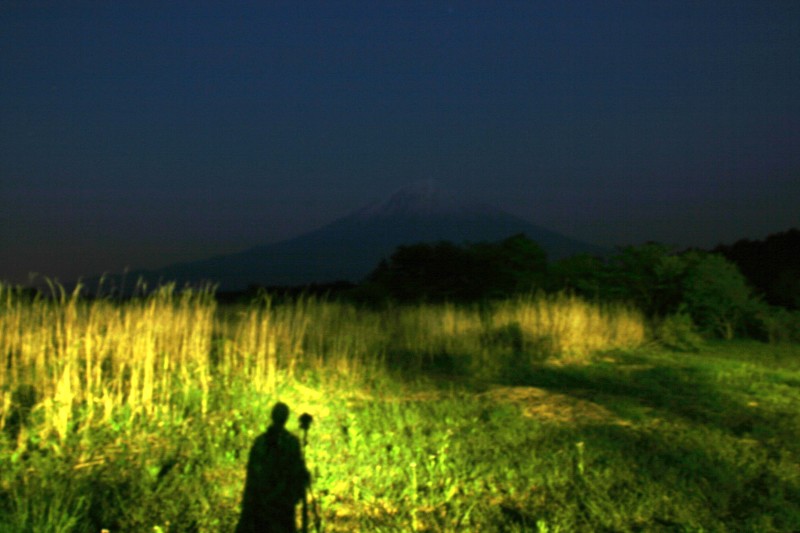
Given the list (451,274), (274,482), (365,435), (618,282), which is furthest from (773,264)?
(274,482)

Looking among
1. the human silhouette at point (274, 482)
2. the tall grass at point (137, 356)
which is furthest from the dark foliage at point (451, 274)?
the human silhouette at point (274, 482)

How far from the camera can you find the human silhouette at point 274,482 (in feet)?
13.4

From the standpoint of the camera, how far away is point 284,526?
4.06 meters

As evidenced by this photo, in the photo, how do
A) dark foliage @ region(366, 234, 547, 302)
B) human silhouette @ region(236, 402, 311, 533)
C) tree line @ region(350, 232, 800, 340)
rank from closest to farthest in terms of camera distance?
human silhouette @ region(236, 402, 311, 533)
tree line @ region(350, 232, 800, 340)
dark foliage @ region(366, 234, 547, 302)

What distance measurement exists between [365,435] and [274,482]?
6.29 ft

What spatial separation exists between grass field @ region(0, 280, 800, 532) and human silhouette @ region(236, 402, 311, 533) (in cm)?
25

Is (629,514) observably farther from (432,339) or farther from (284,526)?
(432,339)

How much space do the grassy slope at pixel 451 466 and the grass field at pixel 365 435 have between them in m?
0.02

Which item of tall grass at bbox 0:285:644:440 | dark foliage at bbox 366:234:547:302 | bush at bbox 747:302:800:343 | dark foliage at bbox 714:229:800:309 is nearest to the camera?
tall grass at bbox 0:285:644:440

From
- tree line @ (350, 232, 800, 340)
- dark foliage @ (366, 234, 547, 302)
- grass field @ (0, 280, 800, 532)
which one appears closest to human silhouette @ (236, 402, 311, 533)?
grass field @ (0, 280, 800, 532)

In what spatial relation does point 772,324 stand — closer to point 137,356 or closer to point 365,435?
point 365,435

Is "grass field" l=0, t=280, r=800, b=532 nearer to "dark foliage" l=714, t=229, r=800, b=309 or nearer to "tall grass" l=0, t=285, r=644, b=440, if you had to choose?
"tall grass" l=0, t=285, r=644, b=440

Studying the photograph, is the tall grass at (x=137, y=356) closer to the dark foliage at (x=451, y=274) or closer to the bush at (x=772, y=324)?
the bush at (x=772, y=324)

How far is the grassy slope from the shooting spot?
14.4ft
